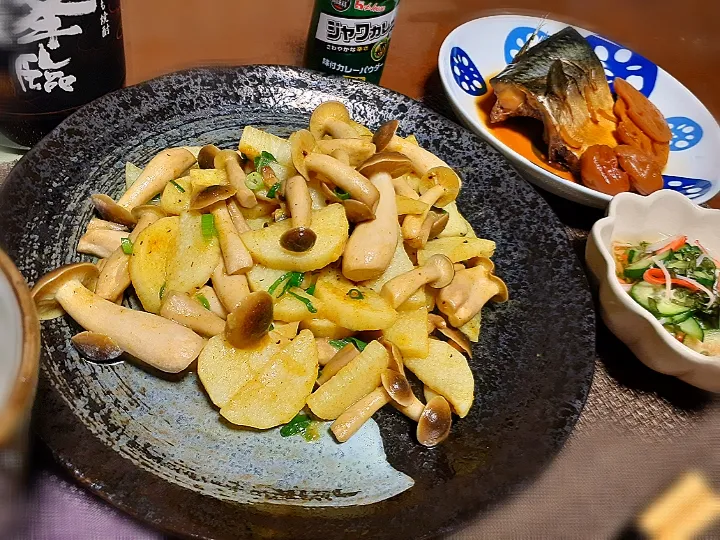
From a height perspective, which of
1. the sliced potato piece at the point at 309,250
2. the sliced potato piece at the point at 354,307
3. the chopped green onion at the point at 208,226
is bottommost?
the sliced potato piece at the point at 354,307

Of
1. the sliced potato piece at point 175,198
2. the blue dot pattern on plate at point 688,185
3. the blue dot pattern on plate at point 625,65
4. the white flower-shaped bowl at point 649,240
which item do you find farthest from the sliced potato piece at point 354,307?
the blue dot pattern on plate at point 625,65

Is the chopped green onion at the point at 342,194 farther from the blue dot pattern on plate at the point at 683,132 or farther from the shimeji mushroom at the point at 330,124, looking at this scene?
the blue dot pattern on plate at the point at 683,132

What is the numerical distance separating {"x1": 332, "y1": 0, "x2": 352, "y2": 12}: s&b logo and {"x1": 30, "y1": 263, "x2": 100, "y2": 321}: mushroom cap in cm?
97

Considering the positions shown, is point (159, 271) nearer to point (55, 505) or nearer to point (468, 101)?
point (55, 505)

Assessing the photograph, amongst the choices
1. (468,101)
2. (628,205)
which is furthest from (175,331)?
(468,101)

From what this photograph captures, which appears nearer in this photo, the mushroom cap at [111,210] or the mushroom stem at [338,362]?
the mushroom stem at [338,362]

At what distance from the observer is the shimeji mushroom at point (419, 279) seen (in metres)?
1.21

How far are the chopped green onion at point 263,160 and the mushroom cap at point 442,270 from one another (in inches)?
15.9

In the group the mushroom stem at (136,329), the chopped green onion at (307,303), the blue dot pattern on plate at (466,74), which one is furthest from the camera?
the blue dot pattern on plate at (466,74)

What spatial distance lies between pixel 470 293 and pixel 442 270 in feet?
0.30

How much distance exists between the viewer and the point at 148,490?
37.0 inches

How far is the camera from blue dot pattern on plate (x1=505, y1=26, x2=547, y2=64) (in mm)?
2275

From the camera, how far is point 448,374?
1.20 metres

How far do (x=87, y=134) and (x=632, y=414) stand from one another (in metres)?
1.31
